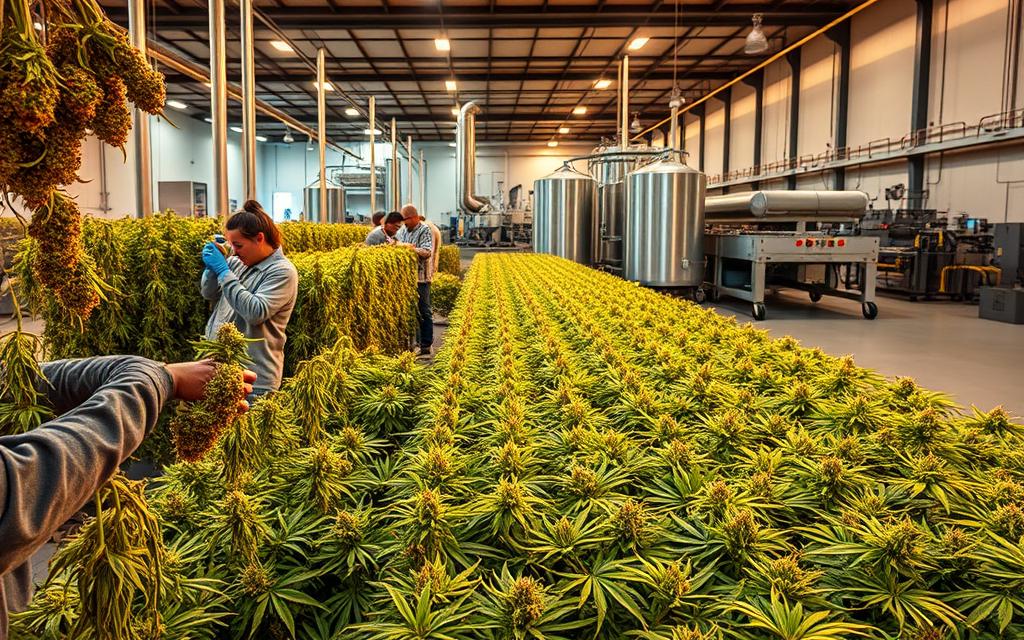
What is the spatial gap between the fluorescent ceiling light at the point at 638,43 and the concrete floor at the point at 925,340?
7.17 m

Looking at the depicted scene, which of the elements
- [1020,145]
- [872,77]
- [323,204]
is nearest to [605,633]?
[323,204]

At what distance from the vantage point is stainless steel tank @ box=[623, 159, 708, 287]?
9.38m

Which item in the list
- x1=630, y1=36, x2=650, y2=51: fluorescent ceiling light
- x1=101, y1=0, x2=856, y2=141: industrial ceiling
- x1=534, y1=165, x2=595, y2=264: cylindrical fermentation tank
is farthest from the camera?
x1=630, y1=36, x2=650, y2=51: fluorescent ceiling light

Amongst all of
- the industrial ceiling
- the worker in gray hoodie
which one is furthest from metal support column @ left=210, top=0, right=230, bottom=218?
the worker in gray hoodie

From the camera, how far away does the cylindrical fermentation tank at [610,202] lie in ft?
37.8

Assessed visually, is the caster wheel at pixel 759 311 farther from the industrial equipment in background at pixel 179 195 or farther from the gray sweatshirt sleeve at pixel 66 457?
the industrial equipment in background at pixel 179 195

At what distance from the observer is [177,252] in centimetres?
328

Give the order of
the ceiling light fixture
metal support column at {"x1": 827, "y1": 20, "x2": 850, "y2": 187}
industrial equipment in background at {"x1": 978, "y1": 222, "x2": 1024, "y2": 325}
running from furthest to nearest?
metal support column at {"x1": 827, "y1": 20, "x2": 850, "y2": 187} < the ceiling light fixture < industrial equipment in background at {"x1": 978, "y1": 222, "x2": 1024, "y2": 325}

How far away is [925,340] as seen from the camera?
7141mm

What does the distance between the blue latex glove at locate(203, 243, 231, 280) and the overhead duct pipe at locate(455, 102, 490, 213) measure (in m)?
12.4

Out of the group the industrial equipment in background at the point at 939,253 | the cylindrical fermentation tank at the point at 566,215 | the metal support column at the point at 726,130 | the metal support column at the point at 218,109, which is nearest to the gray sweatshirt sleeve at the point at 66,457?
the metal support column at the point at 218,109

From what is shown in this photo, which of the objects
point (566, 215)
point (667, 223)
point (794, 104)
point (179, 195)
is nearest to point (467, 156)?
point (566, 215)

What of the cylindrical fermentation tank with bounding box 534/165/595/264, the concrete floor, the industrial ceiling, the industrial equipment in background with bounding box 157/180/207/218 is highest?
the industrial ceiling

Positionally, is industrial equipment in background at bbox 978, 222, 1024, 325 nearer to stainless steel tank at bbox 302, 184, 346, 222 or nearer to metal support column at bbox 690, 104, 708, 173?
metal support column at bbox 690, 104, 708, 173
